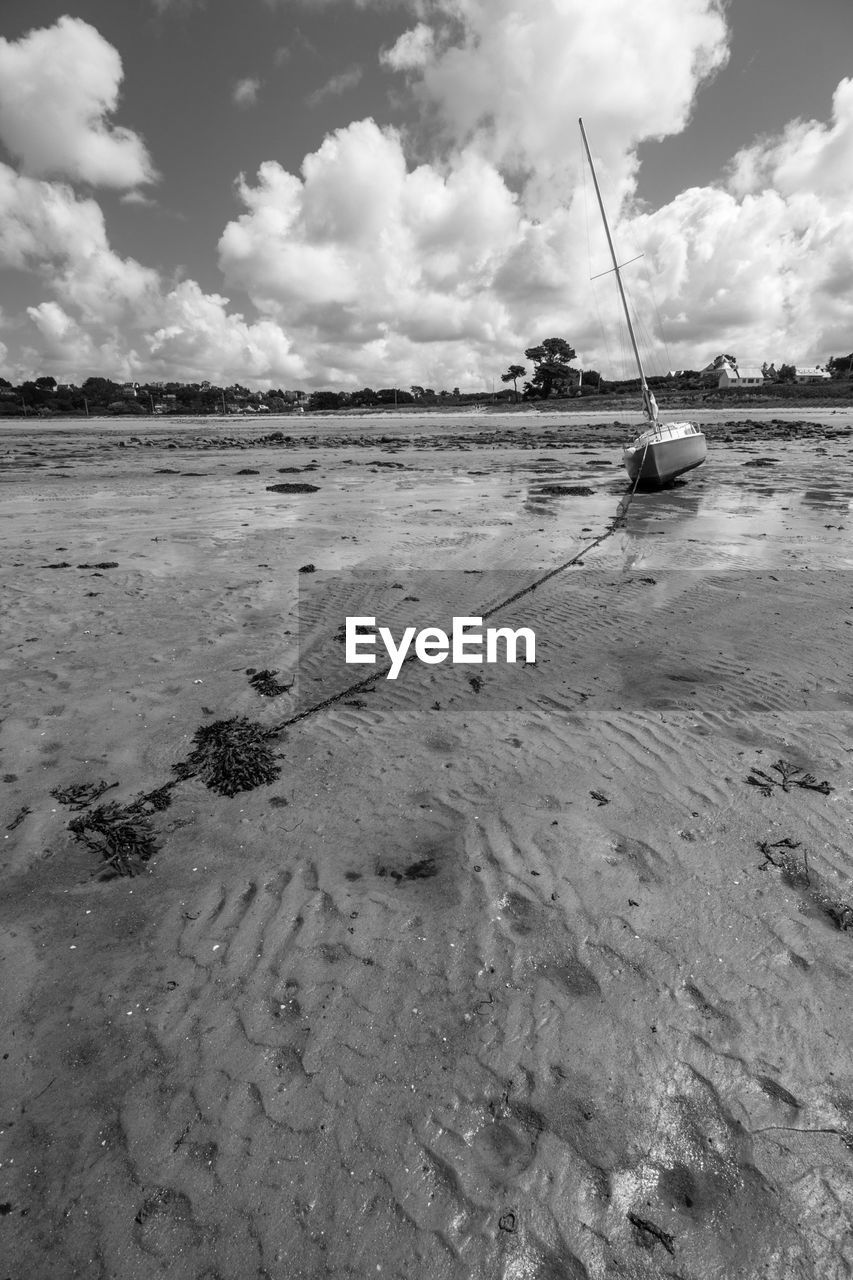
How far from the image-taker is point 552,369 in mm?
106500

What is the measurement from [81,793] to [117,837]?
652 mm

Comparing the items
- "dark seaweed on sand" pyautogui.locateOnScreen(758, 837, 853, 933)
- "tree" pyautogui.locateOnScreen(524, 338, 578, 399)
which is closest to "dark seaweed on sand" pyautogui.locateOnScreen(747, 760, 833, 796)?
"dark seaweed on sand" pyautogui.locateOnScreen(758, 837, 853, 933)

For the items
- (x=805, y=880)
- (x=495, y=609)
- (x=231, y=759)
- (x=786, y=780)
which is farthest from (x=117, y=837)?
(x=495, y=609)

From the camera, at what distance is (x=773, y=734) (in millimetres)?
5027

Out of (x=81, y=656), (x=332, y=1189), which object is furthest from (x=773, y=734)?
(x=81, y=656)

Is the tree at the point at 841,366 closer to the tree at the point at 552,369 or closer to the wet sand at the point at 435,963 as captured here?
the tree at the point at 552,369

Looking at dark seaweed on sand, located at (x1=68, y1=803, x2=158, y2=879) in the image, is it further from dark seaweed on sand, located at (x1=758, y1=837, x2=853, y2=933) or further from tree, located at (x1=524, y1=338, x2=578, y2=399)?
tree, located at (x1=524, y1=338, x2=578, y2=399)

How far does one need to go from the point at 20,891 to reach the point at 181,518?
11.5m

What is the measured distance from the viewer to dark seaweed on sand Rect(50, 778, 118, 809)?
167 inches

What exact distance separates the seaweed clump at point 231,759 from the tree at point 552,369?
111 metres

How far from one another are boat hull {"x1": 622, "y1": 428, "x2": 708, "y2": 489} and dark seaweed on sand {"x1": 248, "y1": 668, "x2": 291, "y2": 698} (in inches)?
556

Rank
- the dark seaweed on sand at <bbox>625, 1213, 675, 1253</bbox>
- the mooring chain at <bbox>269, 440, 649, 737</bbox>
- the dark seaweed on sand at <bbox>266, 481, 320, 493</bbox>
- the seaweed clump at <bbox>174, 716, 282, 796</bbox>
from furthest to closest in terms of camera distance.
Answer: the dark seaweed on sand at <bbox>266, 481, 320, 493</bbox>, the mooring chain at <bbox>269, 440, 649, 737</bbox>, the seaweed clump at <bbox>174, 716, 282, 796</bbox>, the dark seaweed on sand at <bbox>625, 1213, 675, 1253</bbox>

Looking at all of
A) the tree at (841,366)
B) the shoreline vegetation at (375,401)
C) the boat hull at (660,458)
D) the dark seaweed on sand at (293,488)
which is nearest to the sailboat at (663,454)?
the boat hull at (660,458)

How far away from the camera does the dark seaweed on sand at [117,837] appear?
3.76 metres
